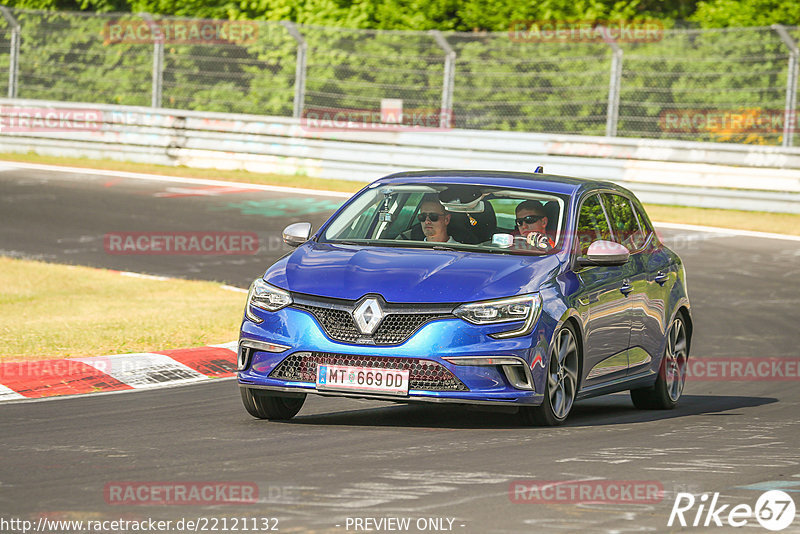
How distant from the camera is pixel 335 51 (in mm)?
26875

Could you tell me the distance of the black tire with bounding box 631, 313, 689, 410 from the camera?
10.6 m

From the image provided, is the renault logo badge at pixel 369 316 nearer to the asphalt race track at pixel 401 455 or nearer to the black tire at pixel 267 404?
the asphalt race track at pixel 401 455

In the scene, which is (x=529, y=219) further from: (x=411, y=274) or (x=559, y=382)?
(x=411, y=274)

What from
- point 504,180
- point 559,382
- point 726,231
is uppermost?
point 504,180

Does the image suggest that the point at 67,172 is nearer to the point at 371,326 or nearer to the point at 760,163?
the point at 760,163

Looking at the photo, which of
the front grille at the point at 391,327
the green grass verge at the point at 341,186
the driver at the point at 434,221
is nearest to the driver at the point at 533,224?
the driver at the point at 434,221

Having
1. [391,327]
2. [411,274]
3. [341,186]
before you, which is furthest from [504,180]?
[341,186]

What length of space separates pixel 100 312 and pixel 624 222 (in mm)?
5921

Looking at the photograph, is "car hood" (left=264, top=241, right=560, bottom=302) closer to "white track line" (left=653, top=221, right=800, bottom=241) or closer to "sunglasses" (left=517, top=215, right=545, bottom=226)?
"sunglasses" (left=517, top=215, right=545, bottom=226)

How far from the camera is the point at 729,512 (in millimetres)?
6371

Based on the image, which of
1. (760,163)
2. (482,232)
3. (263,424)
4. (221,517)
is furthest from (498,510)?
(760,163)

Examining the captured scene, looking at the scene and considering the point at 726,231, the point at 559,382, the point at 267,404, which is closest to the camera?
the point at 559,382

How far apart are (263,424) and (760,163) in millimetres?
16698

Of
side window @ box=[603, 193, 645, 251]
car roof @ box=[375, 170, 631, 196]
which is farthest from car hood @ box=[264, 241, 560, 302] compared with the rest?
side window @ box=[603, 193, 645, 251]
